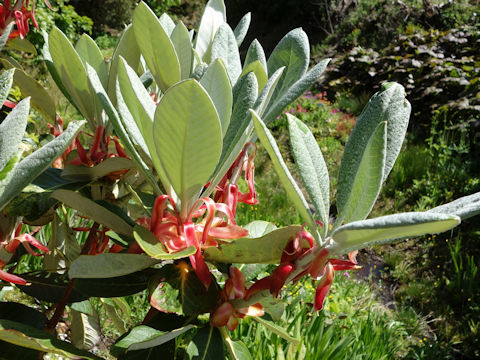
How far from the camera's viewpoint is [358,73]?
6.39m

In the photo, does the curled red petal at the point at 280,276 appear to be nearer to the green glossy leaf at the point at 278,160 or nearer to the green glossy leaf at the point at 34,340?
the green glossy leaf at the point at 278,160

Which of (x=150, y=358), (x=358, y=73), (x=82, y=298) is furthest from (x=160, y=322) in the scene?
(x=358, y=73)

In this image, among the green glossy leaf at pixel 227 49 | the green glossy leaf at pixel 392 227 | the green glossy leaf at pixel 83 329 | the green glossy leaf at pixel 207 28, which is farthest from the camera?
the green glossy leaf at pixel 83 329

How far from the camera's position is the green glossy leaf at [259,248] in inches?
17.8

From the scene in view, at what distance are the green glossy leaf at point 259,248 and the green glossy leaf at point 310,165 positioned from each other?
0.04 m

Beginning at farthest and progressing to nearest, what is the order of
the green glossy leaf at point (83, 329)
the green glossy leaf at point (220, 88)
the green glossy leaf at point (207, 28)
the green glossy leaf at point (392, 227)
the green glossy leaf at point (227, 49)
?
the green glossy leaf at point (83, 329)
the green glossy leaf at point (207, 28)
the green glossy leaf at point (227, 49)
the green glossy leaf at point (220, 88)
the green glossy leaf at point (392, 227)

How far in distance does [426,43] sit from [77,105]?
6.51 m

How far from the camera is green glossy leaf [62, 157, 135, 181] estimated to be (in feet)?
1.91

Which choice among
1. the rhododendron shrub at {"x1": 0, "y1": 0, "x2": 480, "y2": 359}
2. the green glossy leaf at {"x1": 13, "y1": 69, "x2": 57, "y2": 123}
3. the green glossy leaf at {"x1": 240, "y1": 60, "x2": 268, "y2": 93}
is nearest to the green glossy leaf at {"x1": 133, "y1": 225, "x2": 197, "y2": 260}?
the rhododendron shrub at {"x1": 0, "y1": 0, "x2": 480, "y2": 359}

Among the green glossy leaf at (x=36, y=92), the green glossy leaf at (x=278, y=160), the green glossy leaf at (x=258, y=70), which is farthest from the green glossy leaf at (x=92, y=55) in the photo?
the green glossy leaf at (x=278, y=160)

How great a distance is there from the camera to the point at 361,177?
1.36ft

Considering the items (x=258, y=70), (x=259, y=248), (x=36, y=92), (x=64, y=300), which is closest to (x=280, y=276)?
(x=259, y=248)

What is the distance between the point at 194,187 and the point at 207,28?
320 mm

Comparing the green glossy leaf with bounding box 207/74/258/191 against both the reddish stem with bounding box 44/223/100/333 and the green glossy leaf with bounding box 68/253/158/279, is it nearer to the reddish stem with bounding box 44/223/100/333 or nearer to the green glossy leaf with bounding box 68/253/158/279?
the green glossy leaf with bounding box 68/253/158/279
